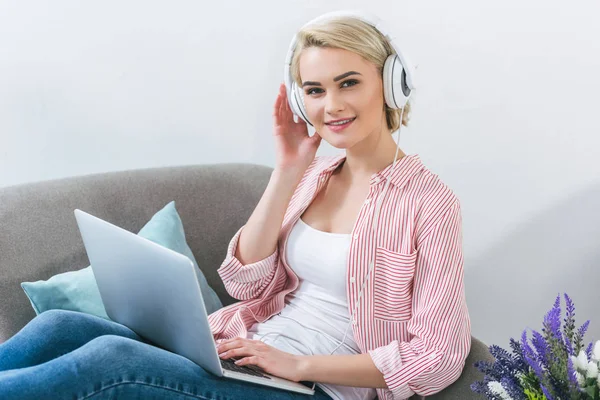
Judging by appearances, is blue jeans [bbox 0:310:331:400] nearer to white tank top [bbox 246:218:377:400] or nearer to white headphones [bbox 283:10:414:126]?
white tank top [bbox 246:218:377:400]

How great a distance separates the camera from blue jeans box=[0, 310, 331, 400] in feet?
3.53

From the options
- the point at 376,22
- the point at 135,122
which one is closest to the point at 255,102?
the point at 135,122

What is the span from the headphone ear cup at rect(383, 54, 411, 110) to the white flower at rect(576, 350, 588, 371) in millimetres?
607

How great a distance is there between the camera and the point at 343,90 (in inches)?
55.1

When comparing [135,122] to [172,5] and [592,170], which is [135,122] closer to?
[172,5]

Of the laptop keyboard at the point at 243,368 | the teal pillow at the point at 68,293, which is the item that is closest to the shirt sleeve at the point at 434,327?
the laptop keyboard at the point at 243,368

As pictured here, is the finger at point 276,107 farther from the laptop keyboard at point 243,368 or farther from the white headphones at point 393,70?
the laptop keyboard at point 243,368

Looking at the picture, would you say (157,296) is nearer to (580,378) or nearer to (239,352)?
(239,352)

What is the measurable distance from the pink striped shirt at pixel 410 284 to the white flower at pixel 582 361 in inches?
14.5

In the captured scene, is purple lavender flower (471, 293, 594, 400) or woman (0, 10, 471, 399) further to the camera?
woman (0, 10, 471, 399)

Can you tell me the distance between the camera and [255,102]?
2.29m

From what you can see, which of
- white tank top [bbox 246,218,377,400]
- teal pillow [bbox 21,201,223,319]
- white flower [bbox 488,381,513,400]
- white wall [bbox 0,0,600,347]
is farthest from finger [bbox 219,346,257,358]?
white wall [bbox 0,0,600,347]

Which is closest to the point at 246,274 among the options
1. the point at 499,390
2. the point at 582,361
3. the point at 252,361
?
the point at 252,361

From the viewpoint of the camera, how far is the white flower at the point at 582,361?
0.98 m
